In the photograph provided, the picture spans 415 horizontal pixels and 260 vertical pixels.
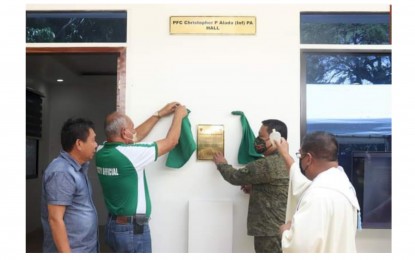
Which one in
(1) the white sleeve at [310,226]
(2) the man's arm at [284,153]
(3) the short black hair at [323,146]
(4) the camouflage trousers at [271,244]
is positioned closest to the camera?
(1) the white sleeve at [310,226]

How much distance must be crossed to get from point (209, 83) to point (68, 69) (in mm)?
4188

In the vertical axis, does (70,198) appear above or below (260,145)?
below

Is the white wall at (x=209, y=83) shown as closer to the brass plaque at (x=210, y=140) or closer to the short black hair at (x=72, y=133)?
the brass plaque at (x=210, y=140)

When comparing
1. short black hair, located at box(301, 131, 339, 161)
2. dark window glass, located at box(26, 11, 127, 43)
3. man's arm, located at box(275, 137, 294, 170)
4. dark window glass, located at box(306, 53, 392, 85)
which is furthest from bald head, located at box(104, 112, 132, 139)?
dark window glass, located at box(306, 53, 392, 85)

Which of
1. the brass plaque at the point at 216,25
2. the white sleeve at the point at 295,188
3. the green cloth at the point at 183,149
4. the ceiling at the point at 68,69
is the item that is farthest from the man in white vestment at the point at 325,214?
the ceiling at the point at 68,69

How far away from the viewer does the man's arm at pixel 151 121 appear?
3.27m

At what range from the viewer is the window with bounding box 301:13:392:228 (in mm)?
3379

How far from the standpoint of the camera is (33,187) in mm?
6844

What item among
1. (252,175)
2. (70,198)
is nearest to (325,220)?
(252,175)

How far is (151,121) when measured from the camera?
10.8 ft

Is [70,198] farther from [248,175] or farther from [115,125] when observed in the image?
[248,175]

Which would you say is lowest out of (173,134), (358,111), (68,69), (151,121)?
(173,134)

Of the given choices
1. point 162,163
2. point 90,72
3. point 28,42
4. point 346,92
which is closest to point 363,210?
point 346,92

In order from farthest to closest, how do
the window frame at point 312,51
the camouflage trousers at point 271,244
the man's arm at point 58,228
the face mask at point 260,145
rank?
the window frame at point 312,51, the face mask at point 260,145, the camouflage trousers at point 271,244, the man's arm at point 58,228
